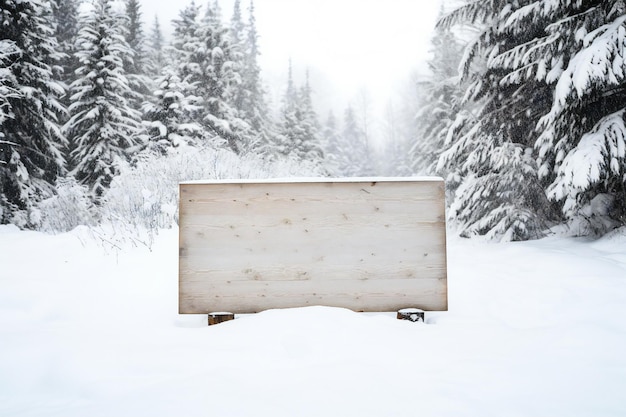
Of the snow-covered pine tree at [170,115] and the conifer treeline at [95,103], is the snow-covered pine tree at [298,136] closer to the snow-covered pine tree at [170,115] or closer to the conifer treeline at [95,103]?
the conifer treeline at [95,103]

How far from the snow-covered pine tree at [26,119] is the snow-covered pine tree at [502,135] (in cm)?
1255

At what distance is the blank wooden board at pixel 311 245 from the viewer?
2607 mm

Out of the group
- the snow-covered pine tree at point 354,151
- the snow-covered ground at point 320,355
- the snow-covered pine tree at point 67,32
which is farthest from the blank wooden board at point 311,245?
the snow-covered pine tree at point 354,151

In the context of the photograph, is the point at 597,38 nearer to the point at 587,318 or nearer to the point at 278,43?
the point at 587,318

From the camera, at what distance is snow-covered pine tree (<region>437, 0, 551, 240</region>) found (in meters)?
5.89

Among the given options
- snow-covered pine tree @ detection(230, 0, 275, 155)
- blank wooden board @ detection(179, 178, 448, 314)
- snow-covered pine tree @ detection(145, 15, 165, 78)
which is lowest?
blank wooden board @ detection(179, 178, 448, 314)

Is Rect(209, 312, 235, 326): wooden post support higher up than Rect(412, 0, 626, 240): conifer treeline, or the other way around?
Rect(412, 0, 626, 240): conifer treeline

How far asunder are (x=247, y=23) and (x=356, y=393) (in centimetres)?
3835

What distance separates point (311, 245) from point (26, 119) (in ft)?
46.4

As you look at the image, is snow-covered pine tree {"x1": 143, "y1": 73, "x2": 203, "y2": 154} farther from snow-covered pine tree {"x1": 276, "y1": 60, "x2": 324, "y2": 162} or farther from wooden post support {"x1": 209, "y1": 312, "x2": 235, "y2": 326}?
wooden post support {"x1": 209, "y1": 312, "x2": 235, "y2": 326}

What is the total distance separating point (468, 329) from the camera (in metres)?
2.48

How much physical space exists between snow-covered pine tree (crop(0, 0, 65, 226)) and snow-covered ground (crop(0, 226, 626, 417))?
1061cm

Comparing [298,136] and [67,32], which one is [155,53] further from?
[298,136]

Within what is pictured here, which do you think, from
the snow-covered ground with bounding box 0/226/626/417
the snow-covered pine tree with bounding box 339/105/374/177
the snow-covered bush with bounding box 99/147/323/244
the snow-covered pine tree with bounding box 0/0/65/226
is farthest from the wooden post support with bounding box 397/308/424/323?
the snow-covered pine tree with bounding box 339/105/374/177
